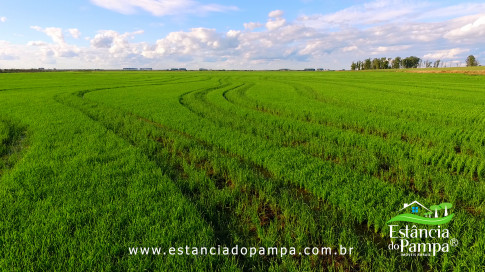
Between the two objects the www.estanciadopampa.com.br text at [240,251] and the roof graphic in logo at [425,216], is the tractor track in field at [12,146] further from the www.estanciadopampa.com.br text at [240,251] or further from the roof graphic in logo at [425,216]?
the roof graphic in logo at [425,216]

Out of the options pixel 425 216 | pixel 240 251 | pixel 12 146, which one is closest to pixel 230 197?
pixel 240 251

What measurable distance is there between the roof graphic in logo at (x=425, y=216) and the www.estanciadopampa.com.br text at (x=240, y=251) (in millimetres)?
1283

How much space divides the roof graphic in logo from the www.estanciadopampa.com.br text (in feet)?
4.21

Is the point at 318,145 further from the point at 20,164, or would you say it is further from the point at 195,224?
the point at 20,164

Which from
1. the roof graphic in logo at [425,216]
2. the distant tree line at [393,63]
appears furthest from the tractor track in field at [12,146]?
the distant tree line at [393,63]

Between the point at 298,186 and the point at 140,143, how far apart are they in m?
6.20

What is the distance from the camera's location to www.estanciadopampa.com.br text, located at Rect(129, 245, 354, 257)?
128 inches

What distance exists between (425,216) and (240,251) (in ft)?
10.8

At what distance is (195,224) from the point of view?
380cm

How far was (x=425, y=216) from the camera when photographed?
4043 mm

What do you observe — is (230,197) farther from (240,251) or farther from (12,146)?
(12,146)

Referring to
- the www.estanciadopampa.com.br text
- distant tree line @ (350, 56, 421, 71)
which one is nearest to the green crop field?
the www.estanciadopampa.com.br text

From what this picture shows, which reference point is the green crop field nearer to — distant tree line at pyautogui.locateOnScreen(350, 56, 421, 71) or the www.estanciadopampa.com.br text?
the www.estanciadopampa.com.br text

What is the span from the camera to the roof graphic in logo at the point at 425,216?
12.8 feet
